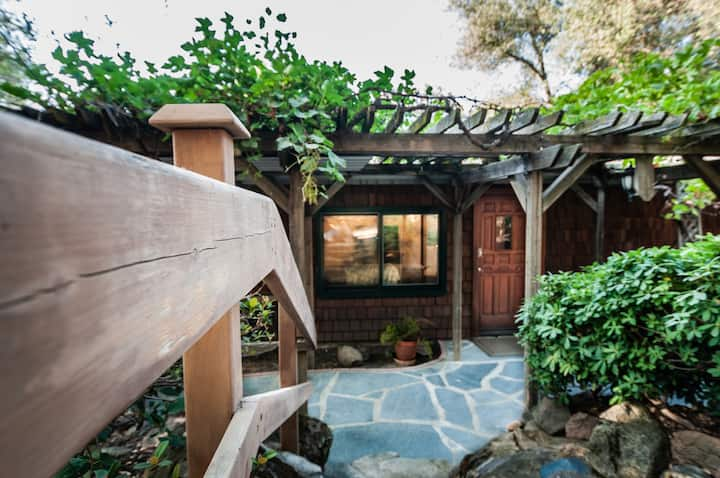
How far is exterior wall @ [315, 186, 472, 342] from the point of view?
17.6ft

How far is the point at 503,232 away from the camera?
19.0ft

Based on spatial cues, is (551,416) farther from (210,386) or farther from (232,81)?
(232,81)

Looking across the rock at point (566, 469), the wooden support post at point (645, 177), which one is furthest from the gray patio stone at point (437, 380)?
the wooden support post at point (645, 177)

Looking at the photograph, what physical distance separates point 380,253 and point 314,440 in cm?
311

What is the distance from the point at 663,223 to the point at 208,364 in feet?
23.5

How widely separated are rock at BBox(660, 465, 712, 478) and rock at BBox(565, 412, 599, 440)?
66 centimetres

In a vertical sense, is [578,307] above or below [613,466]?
above

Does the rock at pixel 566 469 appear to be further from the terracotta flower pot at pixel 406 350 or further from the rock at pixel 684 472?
the terracotta flower pot at pixel 406 350

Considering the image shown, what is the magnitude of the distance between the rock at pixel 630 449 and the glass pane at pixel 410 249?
318 centimetres

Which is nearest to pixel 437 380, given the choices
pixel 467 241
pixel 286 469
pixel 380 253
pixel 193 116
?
pixel 380 253

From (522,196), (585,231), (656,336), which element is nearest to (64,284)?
(656,336)

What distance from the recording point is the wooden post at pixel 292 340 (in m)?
2.10

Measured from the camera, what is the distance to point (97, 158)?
0.82ft

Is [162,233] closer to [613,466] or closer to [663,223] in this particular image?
[613,466]
